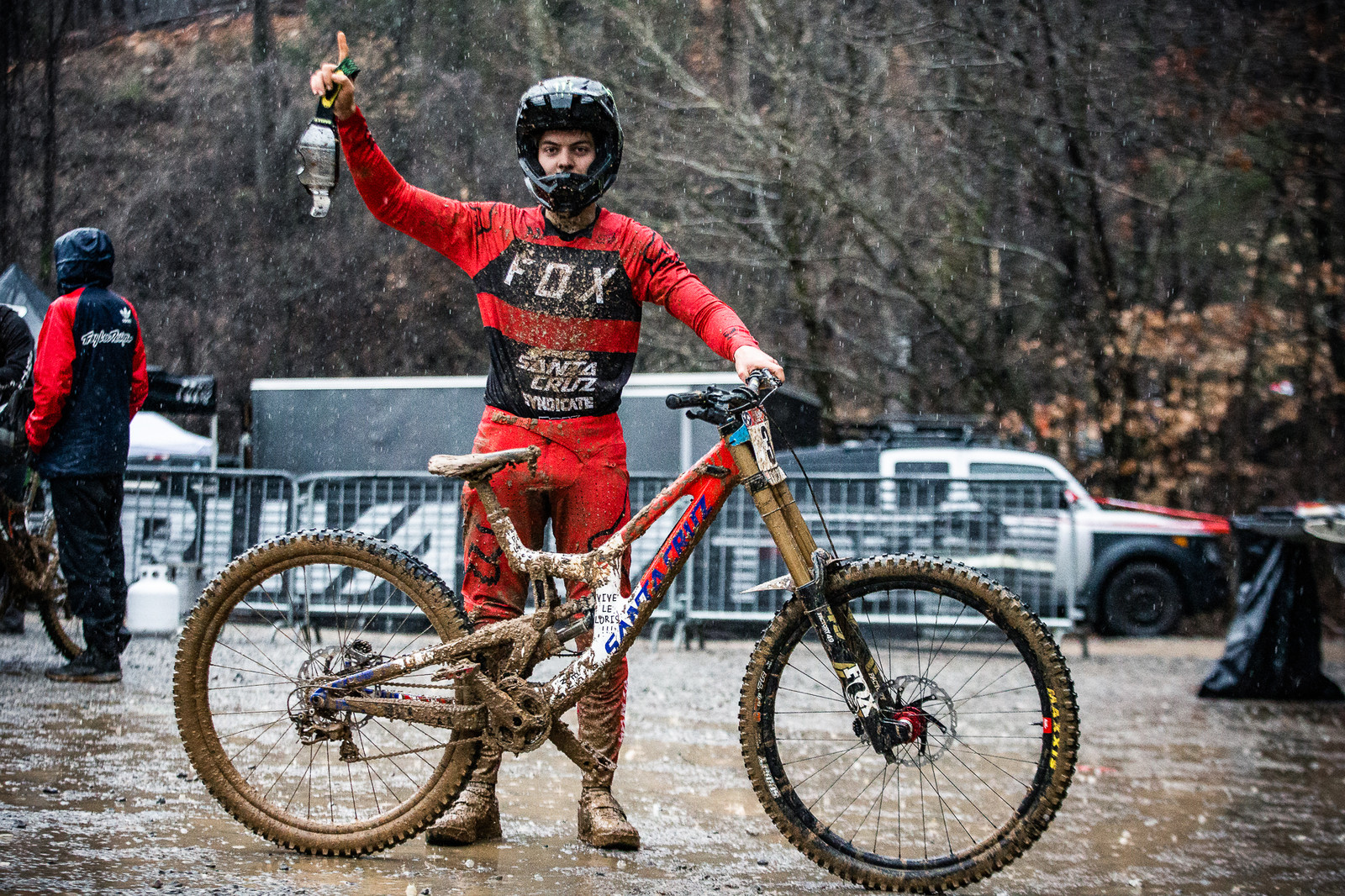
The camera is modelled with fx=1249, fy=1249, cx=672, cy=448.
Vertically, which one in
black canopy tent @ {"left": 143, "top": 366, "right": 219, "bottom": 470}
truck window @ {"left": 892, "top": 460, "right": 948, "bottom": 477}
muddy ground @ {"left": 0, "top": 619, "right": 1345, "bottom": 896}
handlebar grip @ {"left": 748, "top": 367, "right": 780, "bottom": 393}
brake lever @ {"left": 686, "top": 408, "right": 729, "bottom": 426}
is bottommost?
muddy ground @ {"left": 0, "top": 619, "right": 1345, "bottom": 896}

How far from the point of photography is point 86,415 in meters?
6.24

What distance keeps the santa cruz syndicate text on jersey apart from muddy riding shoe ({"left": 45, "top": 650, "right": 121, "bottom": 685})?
394 centimetres

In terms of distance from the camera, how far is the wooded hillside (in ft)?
44.9

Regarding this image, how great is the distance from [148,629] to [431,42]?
11.7m

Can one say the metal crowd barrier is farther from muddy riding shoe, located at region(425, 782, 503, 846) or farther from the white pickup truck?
muddy riding shoe, located at region(425, 782, 503, 846)

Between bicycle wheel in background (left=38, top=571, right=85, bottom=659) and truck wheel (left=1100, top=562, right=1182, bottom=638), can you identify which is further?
truck wheel (left=1100, top=562, right=1182, bottom=638)

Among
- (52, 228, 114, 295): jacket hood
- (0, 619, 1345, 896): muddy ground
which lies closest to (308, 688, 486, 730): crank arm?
(0, 619, 1345, 896): muddy ground

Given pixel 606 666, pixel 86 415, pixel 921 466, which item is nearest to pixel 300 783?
pixel 606 666

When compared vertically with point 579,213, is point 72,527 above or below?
below

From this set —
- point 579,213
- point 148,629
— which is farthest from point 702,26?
point 579,213

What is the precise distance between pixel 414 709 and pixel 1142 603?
1021 cm

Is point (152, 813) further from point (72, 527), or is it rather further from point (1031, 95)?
point (1031, 95)

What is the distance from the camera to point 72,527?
20.5ft

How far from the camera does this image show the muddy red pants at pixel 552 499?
12.5 ft
